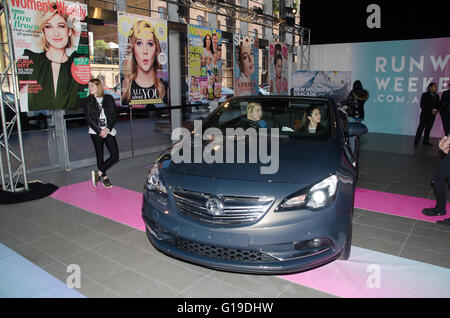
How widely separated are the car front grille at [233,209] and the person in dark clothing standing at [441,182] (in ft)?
9.17

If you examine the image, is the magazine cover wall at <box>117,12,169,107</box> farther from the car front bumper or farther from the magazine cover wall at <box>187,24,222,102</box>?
the car front bumper

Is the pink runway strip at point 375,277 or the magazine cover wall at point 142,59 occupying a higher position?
the magazine cover wall at point 142,59

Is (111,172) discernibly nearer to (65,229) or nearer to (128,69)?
(128,69)

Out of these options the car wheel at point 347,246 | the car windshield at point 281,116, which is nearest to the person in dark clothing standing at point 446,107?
the car windshield at point 281,116

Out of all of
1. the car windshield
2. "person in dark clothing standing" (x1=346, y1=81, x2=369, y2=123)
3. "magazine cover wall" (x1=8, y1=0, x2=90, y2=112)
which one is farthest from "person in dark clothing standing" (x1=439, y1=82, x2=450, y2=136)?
"magazine cover wall" (x1=8, y1=0, x2=90, y2=112)

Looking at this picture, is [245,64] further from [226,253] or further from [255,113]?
[226,253]

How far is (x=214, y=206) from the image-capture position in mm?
2646

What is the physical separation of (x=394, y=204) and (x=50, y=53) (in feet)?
19.8

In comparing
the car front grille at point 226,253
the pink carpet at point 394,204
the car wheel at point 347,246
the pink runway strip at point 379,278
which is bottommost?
the pink carpet at point 394,204

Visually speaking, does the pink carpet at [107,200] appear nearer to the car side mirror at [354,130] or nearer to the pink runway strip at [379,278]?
the pink runway strip at [379,278]

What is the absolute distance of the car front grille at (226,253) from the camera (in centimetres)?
260
